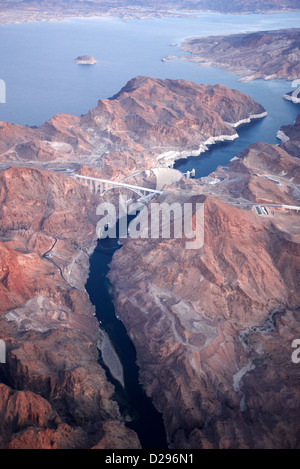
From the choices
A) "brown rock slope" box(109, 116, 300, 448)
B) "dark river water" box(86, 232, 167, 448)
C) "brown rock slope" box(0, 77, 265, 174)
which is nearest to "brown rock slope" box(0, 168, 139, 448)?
"dark river water" box(86, 232, 167, 448)

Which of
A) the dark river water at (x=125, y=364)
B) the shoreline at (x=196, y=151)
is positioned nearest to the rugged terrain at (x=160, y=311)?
the dark river water at (x=125, y=364)

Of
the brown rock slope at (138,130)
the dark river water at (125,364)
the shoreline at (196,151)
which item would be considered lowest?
the dark river water at (125,364)

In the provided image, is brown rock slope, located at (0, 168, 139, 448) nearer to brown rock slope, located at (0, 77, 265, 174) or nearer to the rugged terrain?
the rugged terrain

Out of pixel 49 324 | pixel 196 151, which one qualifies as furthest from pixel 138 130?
pixel 49 324

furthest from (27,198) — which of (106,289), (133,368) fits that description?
(133,368)

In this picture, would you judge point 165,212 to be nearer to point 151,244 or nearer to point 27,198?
point 151,244

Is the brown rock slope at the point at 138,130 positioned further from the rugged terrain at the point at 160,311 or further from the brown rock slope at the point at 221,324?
the brown rock slope at the point at 221,324

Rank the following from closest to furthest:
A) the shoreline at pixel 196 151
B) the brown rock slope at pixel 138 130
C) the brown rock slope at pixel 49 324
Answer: the brown rock slope at pixel 49 324 → the brown rock slope at pixel 138 130 → the shoreline at pixel 196 151
